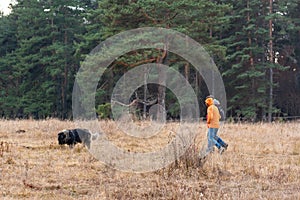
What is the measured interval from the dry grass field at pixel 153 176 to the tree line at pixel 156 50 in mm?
11775

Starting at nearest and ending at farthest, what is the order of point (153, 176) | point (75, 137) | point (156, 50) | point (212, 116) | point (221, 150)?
1. point (153, 176)
2. point (212, 116)
3. point (221, 150)
4. point (75, 137)
5. point (156, 50)

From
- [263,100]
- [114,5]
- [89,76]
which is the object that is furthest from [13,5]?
[263,100]

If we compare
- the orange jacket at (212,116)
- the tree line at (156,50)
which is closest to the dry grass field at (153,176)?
the orange jacket at (212,116)

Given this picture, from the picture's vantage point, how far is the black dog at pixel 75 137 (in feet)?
35.0

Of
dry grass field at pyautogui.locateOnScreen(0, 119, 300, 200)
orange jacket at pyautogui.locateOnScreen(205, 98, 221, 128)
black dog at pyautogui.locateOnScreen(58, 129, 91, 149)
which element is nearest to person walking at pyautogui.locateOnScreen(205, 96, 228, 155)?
orange jacket at pyautogui.locateOnScreen(205, 98, 221, 128)

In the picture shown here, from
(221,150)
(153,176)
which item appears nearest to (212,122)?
(221,150)

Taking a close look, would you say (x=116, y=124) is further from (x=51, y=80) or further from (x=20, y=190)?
(x=51, y=80)

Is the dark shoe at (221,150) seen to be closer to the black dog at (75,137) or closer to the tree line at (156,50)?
the black dog at (75,137)

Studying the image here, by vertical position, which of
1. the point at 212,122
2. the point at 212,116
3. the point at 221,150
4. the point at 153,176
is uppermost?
the point at 212,116

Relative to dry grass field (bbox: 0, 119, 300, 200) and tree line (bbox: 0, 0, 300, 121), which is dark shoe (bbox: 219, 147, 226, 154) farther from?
tree line (bbox: 0, 0, 300, 121)

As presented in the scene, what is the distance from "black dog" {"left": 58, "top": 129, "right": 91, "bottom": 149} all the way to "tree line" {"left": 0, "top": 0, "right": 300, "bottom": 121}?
1050cm

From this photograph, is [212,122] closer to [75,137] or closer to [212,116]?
[212,116]

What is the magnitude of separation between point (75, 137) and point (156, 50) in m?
11.4

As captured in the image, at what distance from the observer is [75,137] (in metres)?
10.8
